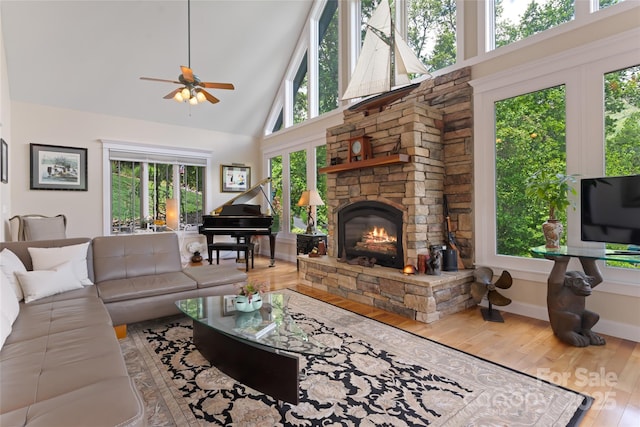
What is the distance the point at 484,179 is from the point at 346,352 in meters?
2.62

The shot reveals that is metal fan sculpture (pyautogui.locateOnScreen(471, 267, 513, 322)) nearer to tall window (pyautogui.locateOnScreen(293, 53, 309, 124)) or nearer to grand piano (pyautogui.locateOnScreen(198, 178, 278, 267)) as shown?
grand piano (pyautogui.locateOnScreen(198, 178, 278, 267))

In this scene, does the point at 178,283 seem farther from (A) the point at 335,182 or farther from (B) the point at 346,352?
(A) the point at 335,182

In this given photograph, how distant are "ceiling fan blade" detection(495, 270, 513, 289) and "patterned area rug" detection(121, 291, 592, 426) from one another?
128 centimetres

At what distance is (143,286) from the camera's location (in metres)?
3.05

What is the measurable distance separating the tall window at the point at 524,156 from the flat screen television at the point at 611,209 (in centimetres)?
44

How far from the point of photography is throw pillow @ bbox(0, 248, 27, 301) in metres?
2.47

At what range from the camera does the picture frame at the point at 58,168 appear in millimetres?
5289

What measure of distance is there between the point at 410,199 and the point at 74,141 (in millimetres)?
6054

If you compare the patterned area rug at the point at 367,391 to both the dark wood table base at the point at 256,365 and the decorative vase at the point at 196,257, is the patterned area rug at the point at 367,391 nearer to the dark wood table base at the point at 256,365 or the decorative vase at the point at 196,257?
the dark wood table base at the point at 256,365

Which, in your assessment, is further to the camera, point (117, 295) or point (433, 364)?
point (117, 295)

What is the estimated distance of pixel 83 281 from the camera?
3047mm

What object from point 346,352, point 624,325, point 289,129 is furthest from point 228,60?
point 624,325

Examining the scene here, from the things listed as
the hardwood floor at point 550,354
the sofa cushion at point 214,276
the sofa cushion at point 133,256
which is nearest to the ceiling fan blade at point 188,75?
the sofa cushion at point 133,256

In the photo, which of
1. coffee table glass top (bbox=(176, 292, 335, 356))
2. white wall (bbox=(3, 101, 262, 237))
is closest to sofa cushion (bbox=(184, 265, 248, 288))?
coffee table glass top (bbox=(176, 292, 335, 356))
